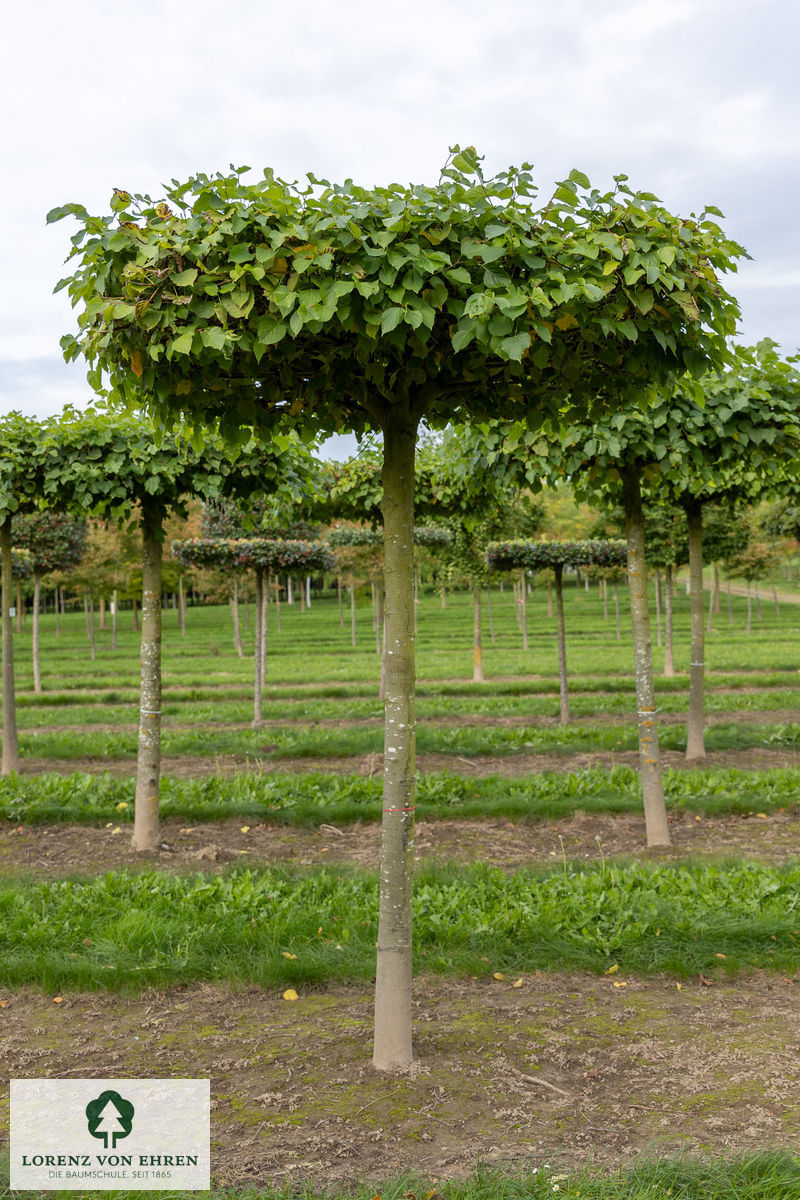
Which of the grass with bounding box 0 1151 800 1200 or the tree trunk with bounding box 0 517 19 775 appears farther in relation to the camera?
the tree trunk with bounding box 0 517 19 775

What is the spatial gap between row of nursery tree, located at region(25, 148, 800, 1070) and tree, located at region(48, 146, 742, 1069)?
0.01 meters

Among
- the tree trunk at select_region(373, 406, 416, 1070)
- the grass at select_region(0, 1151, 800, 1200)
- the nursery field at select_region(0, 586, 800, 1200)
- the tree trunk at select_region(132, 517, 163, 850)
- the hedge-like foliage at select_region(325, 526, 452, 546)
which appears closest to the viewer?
the grass at select_region(0, 1151, 800, 1200)

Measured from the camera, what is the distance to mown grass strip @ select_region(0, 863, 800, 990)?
489 cm

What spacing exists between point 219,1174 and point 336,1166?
1.43 feet

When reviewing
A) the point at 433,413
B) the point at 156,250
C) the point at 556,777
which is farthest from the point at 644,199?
the point at 556,777

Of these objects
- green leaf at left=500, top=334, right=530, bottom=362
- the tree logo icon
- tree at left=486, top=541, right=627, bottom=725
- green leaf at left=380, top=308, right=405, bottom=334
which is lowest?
the tree logo icon

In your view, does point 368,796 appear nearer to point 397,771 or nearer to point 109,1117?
point 397,771

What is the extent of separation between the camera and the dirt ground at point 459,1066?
320cm

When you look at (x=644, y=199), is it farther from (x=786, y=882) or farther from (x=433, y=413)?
(x=786, y=882)

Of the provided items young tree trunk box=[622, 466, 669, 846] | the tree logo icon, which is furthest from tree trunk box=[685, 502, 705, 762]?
the tree logo icon

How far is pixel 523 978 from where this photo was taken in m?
4.86

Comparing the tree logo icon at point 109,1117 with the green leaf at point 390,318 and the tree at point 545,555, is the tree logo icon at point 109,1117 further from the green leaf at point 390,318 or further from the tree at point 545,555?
the tree at point 545,555

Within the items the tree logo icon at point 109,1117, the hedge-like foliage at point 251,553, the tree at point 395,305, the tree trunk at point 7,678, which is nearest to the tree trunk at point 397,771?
the tree at point 395,305

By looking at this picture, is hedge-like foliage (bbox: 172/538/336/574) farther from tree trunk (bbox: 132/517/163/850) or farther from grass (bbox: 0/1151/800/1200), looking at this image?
grass (bbox: 0/1151/800/1200)
